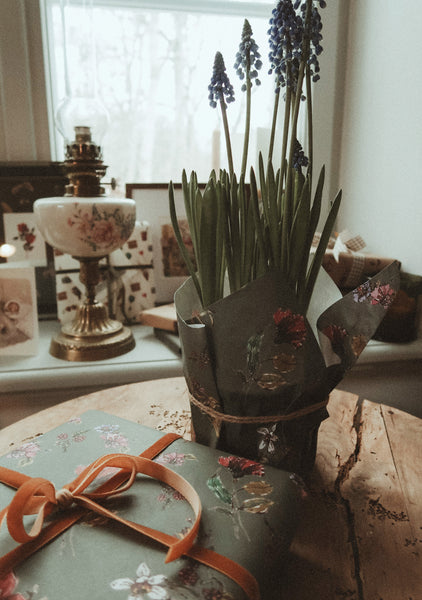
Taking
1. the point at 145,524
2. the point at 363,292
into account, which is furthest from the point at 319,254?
the point at 145,524

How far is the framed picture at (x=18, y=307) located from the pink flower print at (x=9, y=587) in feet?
2.42

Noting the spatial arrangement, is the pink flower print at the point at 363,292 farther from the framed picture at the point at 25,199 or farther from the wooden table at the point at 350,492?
the framed picture at the point at 25,199

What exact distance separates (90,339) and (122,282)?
0.24 meters

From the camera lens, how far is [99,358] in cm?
97

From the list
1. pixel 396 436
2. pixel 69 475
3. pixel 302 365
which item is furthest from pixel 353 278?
pixel 69 475

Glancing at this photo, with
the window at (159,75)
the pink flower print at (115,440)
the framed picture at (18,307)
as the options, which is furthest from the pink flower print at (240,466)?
the window at (159,75)

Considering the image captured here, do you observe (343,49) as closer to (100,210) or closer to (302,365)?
(100,210)

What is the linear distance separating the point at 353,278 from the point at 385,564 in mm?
769

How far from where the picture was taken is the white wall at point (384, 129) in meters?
1.06

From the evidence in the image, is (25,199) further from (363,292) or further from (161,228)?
(363,292)

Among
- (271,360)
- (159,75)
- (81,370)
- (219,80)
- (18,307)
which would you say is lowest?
(81,370)

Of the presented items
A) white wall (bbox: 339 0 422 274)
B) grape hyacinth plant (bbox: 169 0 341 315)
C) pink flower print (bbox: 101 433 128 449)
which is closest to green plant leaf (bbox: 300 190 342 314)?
grape hyacinth plant (bbox: 169 0 341 315)

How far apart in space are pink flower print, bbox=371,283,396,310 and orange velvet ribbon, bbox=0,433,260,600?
246mm

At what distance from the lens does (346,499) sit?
1.58ft
